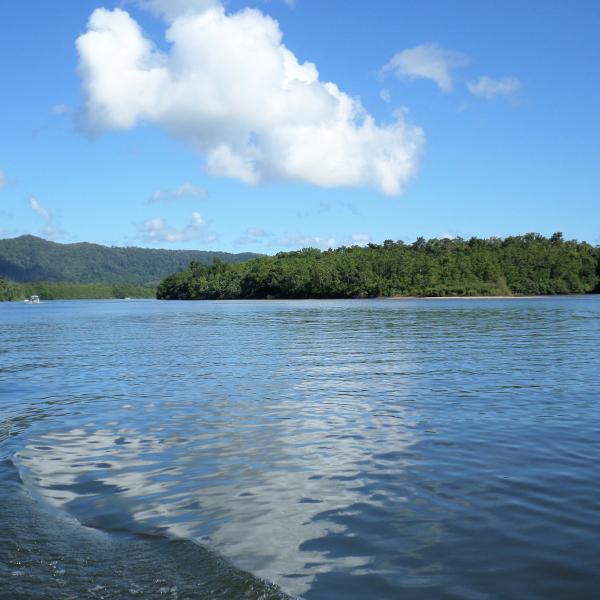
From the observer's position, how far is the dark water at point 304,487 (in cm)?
796

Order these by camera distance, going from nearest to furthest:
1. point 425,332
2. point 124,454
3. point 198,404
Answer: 1. point 124,454
2. point 198,404
3. point 425,332

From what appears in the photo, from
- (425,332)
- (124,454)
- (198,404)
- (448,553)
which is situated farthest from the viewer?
(425,332)

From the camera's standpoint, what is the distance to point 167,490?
1171cm

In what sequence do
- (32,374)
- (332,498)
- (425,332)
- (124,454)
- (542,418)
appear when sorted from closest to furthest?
(332,498), (124,454), (542,418), (32,374), (425,332)

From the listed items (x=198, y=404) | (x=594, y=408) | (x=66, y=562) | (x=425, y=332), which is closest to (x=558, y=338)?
(x=425, y=332)

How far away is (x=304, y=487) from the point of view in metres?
11.8

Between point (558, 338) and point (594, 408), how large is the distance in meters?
28.5

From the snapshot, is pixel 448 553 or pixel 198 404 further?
pixel 198 404

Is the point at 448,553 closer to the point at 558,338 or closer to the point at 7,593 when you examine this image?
the point at 7,593

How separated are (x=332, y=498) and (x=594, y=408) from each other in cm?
1133

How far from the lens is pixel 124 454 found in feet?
47.5

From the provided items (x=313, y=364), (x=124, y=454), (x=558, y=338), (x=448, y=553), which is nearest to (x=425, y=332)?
(x=558, y=338)

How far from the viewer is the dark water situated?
7957 mm

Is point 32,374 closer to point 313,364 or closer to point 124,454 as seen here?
point 313,364
